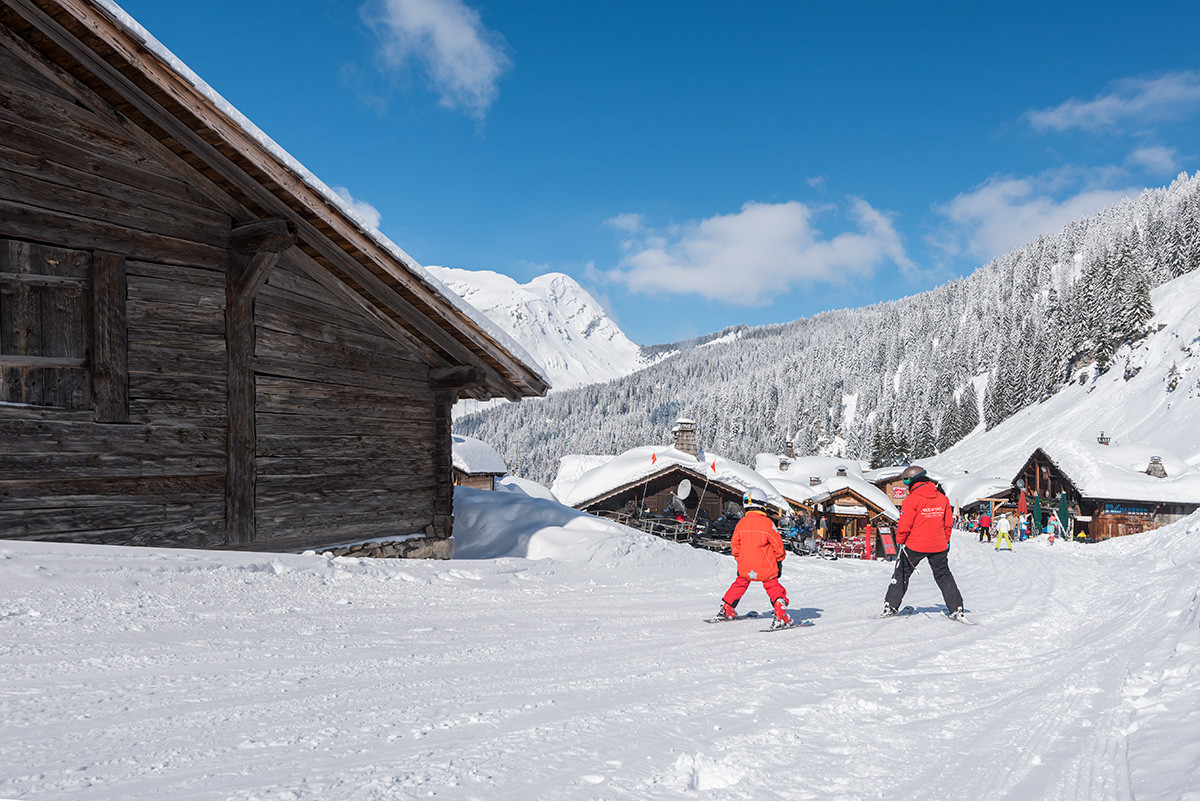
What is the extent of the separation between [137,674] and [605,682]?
2819mm

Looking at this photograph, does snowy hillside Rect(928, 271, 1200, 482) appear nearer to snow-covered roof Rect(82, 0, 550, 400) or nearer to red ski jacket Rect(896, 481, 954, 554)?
red ski jacket Rect(896, 481, 954, 554)

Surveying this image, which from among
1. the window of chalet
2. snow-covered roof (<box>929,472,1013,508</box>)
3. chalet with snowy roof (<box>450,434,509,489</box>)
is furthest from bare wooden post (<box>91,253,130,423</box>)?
snow-covered roof (<box>929,472,1013,508</box>)

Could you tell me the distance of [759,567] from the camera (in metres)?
7.46

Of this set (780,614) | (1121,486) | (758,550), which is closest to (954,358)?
(1121,486)

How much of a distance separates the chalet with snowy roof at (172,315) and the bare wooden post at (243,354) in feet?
0.07

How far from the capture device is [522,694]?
4289mm

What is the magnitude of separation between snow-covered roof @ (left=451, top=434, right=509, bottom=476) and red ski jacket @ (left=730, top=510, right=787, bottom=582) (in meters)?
31.6

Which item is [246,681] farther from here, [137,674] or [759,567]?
[759,567]

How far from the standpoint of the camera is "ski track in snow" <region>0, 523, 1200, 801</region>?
3.04 m

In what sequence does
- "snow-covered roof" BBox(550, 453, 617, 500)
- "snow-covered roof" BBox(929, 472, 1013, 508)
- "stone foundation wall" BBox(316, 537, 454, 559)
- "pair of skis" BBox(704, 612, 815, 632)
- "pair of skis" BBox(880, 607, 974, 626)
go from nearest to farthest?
"pair of skis" BBox(704, 612, 815, 632) → "pair of skis" BBox(880, 607, 974, 626) → "stone foundation wall" BBox(316, 537, 454, 559) → "snow-covered roof" BBox(550, 453, 617, 500) → "snow-covered roof" BBox(929, 472, 1013, 508)

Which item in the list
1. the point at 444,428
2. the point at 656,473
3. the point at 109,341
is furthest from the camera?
the point at 656,473

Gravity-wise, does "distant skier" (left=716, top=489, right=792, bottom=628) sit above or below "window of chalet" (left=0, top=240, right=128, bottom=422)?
below

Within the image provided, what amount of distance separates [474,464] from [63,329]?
106 feet

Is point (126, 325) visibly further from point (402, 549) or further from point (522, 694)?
point (522, 694)
